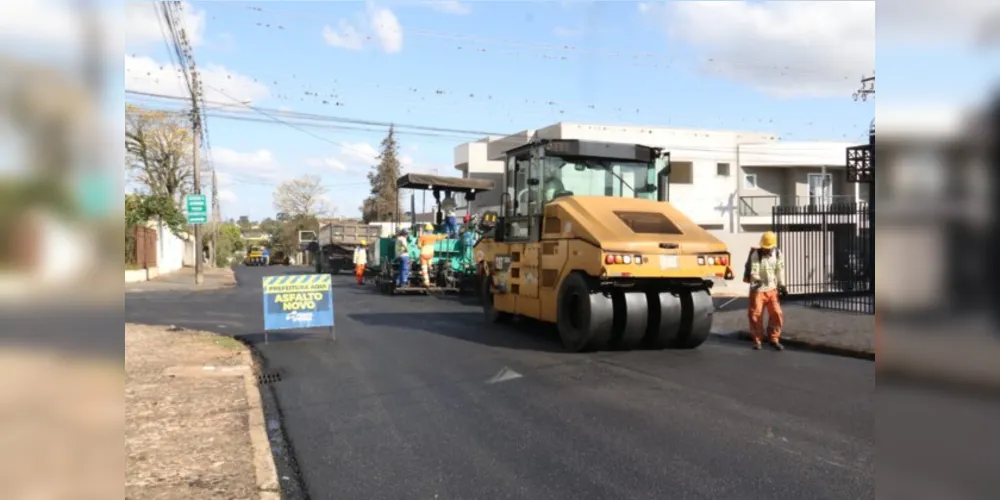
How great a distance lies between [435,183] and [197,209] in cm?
1256

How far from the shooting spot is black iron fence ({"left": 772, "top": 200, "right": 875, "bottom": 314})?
15.8m

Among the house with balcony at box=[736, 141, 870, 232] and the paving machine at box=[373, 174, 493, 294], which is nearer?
the paving machine at box=[373, 174, 493, 294]

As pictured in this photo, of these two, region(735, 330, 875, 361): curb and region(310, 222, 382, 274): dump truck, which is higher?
region(310, 222, 382, 274): dump truck

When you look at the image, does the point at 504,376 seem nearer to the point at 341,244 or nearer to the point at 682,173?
the point at 682,173

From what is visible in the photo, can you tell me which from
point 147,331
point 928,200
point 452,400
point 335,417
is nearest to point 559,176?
point 452,400

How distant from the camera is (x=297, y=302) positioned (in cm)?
1147

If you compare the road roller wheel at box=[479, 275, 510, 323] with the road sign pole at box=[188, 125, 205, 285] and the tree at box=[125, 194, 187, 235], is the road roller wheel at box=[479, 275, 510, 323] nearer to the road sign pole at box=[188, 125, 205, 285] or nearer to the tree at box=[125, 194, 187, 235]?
the road sign pole at box=[188, 125, 205, 285]


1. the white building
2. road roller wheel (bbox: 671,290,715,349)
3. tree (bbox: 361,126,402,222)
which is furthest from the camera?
tree (bbox: 361,126,402,222)

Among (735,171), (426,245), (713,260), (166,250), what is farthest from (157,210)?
(713,260)

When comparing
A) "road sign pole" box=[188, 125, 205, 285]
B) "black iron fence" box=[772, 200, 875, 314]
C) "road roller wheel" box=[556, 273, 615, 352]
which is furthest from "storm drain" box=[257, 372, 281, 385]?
"road sign pole" box=[188, 125, 205, 285]

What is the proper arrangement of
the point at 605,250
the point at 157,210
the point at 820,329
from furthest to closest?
the point at 157,210 → the point at 820,329 → the point at 605,250

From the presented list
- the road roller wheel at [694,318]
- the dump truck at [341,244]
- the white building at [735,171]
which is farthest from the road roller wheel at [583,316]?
the dump truck at [341,244]

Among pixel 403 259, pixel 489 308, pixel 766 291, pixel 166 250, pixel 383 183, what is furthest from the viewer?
pixel 383 183

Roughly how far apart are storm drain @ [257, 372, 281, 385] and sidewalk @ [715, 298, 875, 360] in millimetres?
7268
